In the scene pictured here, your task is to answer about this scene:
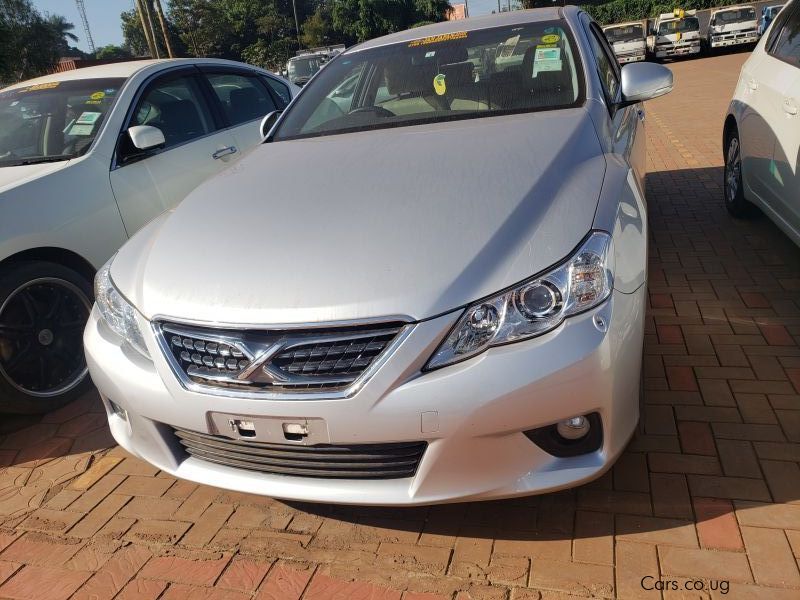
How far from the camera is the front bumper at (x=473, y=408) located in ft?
5.95

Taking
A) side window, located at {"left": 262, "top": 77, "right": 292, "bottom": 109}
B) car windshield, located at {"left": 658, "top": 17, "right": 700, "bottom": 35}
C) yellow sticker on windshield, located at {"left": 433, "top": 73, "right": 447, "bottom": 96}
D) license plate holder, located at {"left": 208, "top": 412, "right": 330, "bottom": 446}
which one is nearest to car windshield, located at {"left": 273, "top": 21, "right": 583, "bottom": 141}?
yellow sticker on windshield, located at {"left": 433, "top": 73, "right": 447, "bottom": 96}

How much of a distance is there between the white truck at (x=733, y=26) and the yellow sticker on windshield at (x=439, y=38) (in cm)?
2243

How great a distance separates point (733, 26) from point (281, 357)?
24711 millimetres

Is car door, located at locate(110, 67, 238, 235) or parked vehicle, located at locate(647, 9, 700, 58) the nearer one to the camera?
car door, located at locate(110, 67, 238, 235)

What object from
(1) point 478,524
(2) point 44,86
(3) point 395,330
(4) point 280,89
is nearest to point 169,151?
(2) point 44,86

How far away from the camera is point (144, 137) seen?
378 centimetres

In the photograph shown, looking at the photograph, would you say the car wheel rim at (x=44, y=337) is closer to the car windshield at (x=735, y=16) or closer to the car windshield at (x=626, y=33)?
the car windshield at (x=626, y=33)

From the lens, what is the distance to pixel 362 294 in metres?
1.88

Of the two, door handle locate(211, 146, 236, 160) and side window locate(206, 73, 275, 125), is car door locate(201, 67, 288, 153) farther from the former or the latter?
door handle locate(211, 146, 236, 160)

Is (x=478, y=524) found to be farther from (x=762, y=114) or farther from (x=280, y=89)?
(x=280, y=89)

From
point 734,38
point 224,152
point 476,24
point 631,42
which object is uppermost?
point 476,24

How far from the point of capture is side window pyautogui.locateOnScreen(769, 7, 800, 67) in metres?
3.89

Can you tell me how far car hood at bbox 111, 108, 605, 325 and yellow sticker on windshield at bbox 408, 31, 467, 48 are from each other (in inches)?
32.1

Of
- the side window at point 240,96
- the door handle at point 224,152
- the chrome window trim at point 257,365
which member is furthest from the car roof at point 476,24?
the chrome window trim at point 257,365
